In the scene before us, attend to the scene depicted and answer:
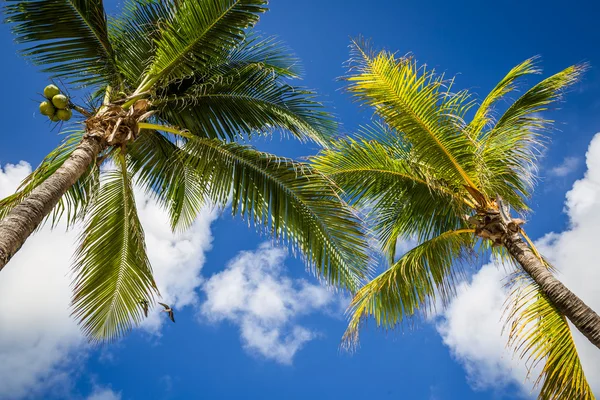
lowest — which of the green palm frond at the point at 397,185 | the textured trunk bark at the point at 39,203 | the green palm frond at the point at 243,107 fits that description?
the textured trunk bark at the point at 39,203

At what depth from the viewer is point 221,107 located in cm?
780

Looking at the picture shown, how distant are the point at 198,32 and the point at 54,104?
1.98 meters

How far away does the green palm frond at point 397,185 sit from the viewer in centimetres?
760

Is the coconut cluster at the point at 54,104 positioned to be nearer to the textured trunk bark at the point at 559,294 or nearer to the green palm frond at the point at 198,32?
the green palm frond at the point at 198,32

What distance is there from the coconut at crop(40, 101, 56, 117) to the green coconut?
2.4 inches

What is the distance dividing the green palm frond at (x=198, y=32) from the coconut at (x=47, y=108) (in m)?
1.31

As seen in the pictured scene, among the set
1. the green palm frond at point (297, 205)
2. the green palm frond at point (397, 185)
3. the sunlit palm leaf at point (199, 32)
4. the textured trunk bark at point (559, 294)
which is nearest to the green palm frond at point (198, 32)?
the sunlit palm leaf at point (199, 32)

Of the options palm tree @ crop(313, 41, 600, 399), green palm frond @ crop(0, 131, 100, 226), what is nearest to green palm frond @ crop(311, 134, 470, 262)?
palm tree @ crop(313, 41, 600, 399)

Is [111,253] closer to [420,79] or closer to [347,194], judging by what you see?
[347,194]

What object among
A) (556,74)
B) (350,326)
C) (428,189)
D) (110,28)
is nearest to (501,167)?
(428,189)

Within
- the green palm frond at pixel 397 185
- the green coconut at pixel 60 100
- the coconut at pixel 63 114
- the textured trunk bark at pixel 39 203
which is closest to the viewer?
the textured trunk bark at pixel 39 203

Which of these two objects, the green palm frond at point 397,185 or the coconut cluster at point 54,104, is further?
the green palm frond at point 397,185

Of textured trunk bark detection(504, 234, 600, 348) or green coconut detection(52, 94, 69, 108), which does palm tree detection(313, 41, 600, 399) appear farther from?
green coconut detection(52, 94, 69, 108)

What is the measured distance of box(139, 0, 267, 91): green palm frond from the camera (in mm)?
6379
